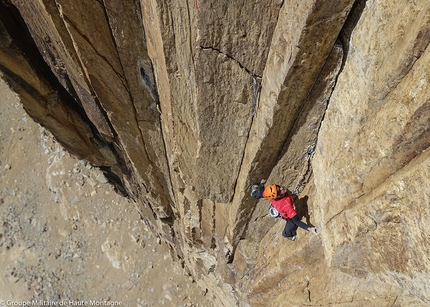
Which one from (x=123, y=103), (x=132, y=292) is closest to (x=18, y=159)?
(x=132, y=292)

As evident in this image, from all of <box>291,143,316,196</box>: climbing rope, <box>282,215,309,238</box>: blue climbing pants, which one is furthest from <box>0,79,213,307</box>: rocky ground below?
<box>291,143,316,196</box>: climbing rope

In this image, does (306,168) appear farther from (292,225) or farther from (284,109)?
(284,109)

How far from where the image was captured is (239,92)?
10.3 feet

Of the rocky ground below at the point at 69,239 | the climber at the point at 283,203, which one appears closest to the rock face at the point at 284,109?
the climber at the point at 283,203

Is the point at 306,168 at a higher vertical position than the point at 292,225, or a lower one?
higher

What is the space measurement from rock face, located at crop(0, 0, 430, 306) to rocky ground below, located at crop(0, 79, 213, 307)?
18.0 ft

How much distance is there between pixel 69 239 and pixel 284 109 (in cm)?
1038

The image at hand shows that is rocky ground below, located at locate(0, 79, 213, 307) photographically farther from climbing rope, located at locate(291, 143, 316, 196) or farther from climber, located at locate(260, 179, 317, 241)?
climber, located at locate(260, 179, 317, 241)

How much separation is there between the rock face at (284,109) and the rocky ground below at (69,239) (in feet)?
18.0

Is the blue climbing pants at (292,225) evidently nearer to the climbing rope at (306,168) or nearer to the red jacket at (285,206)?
the red jacket at (285,206)

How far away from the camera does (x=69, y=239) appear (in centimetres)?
1095

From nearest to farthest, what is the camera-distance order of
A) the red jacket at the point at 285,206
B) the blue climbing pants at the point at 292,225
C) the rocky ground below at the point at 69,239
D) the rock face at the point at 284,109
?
the rock face at the point at 284,109 → the blue climbing pants at the point at 292,225 → the red jacket at the point at 285,206 → the rocky ground below at the point at 69,239

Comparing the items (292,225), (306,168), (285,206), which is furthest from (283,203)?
(306,168)

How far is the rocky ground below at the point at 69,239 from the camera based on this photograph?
32.3 ft
